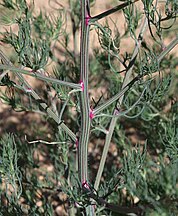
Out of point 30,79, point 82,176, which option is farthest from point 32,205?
point 30,79

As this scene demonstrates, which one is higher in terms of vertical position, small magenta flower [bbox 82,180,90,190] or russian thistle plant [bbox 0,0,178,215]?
russian thistle plant [bbox 0,0,178,215]

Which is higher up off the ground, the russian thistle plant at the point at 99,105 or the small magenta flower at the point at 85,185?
the russian thistle plant at the point at 99,105

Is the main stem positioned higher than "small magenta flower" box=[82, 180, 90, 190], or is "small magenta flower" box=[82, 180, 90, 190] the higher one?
the main stem

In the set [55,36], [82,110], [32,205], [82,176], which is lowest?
[32,205]

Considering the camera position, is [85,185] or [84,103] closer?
[84,103]

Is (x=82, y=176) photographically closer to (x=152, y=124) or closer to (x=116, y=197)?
(x=116, y=197)

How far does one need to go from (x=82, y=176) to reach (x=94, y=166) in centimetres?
85

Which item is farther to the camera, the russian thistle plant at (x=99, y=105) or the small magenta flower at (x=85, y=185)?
the small magenta flower at (x=85, y=185)

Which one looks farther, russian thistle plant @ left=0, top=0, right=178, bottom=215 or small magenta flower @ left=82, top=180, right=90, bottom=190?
small magenta flower @ left=82, top=180, right=90, bottom=190

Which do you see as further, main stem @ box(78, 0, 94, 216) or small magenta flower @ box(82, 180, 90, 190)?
small magenta flower @ box(82, 180, 90, 190)

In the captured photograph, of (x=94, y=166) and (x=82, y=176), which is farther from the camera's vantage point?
(x=94, y=166)

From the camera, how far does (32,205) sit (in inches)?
64.1

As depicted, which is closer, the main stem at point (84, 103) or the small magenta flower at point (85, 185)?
the main stem at point (84, 103)

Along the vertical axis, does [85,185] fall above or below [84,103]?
below
